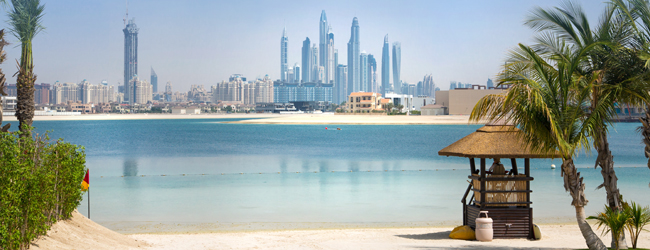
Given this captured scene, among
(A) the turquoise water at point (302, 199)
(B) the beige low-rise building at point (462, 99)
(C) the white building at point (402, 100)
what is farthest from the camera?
(C) the white building at point (402, 100)

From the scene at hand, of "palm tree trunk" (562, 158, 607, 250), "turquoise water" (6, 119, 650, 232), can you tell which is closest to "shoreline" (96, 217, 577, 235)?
"turquoise water" (6, 119, 650, 232)

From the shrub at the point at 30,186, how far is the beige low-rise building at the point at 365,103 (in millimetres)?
164627

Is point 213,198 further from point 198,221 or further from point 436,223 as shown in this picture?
point 436,223

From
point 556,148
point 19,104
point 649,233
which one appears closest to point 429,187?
point 649,233

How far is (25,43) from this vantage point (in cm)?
1383

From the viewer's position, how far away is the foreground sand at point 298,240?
8.77 metres

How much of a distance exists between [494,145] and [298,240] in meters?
4.29

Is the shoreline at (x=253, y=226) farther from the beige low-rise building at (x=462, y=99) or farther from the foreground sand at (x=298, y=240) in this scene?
the beige low-rise building at (x=462, y=99)

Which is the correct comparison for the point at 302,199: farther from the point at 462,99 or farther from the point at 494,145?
the point at 462,99

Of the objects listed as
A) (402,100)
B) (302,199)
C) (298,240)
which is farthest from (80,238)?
(402,100)

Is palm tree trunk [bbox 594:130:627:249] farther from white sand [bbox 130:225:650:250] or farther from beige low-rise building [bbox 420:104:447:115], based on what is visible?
beige low-rise building [bbox 420:104:447:115]

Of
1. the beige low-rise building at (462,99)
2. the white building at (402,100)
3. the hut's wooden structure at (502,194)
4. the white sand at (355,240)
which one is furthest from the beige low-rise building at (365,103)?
the hut's wooden structure at (502,194)

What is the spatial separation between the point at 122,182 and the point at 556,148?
1961 cm

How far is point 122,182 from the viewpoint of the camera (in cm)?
2323
